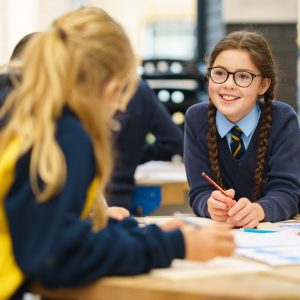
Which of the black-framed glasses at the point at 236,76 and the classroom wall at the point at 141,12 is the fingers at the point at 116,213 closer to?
the black-framed glasses at the point at 236,76

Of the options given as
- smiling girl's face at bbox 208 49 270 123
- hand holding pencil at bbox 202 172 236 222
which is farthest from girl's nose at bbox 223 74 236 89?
hand holding pencil at bbox 202 172 236 222

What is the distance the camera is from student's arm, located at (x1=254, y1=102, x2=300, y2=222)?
2301 mm

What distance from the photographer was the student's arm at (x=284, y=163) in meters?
2.30

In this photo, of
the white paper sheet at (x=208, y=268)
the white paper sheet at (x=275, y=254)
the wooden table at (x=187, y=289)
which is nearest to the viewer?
the wooden table at (x=187, y=289)

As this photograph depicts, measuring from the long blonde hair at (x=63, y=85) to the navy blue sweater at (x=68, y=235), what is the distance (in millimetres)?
21

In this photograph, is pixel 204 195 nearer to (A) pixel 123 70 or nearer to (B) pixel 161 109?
(A) pixel 123 70

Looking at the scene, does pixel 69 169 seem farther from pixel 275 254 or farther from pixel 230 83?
pixel 230 83

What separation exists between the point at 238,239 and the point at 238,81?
2.43 ft

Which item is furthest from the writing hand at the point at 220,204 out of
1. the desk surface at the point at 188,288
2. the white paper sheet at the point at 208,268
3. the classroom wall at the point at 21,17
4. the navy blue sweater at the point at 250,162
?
the classroom wall at the point at 21,17

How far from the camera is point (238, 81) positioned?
7.89 ft

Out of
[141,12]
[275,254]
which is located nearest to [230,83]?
[275,254]

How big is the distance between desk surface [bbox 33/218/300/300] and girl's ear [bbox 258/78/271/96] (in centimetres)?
116

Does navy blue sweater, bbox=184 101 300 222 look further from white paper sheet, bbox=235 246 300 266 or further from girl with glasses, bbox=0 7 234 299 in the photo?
girl with glasses, bbox=0 7 234 299

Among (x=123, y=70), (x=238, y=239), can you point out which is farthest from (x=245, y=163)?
(x=123, y=70)
